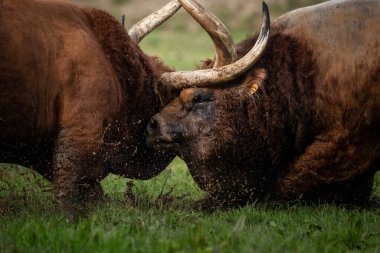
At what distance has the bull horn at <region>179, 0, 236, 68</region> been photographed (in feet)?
21.1

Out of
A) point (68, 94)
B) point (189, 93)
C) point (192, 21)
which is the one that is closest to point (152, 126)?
point (189, 93)

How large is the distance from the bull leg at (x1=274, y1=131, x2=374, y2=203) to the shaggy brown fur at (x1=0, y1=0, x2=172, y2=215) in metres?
1.44

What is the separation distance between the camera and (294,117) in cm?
643

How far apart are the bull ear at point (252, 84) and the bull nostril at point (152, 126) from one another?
753 millimetres

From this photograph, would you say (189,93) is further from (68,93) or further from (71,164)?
(71,164)

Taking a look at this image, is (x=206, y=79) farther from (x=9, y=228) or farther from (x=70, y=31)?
(x=9, y=228)

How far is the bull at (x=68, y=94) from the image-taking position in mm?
5582

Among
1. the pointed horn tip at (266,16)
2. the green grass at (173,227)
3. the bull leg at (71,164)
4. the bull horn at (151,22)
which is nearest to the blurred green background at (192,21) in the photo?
the bull horn at (151,22)

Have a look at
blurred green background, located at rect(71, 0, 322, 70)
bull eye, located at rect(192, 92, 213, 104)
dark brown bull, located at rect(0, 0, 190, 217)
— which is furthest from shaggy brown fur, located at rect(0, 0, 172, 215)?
blurred green background, located at rect(71, 0, 322, 70)

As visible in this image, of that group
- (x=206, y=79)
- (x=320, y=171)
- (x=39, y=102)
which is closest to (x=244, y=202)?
Result: (x=320, y=171)

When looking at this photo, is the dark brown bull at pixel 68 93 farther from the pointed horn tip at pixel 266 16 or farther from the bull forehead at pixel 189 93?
the pointed horn tip at pixel 266 16

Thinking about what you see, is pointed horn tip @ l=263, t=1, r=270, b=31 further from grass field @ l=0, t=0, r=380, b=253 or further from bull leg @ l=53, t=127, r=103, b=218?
bull leg @ l=53, t=127, r=103, b=218

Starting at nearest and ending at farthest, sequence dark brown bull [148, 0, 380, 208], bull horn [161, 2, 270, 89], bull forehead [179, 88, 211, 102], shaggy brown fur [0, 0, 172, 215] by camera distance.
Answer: shaggy brown fur [0, 0, 172, 215] → dark brown bull [148, 0, 380, 208] → bull horn [161, 2, 270, 89] → bull forehead [179, 88, 211, 102]

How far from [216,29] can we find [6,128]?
196cm
